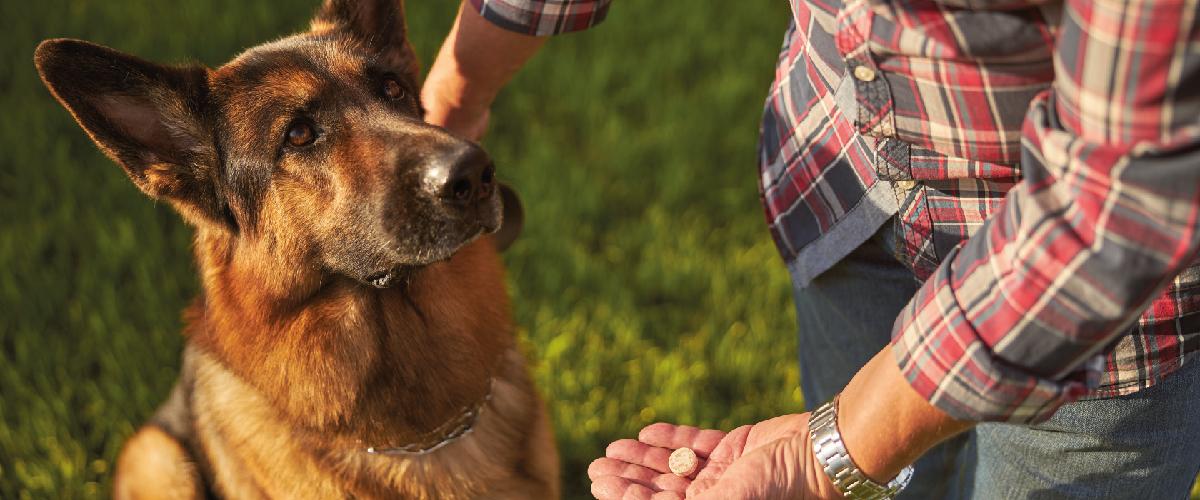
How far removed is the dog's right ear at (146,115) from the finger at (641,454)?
1.05 m

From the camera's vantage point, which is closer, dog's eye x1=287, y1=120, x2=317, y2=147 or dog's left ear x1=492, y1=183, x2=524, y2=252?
dog's eye x1=287, y1=120, x2=317, y2=147

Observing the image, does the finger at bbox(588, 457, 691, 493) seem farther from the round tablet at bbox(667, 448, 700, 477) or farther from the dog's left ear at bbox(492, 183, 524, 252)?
the dog's left ear at bbox(492, 183, 524, 252)

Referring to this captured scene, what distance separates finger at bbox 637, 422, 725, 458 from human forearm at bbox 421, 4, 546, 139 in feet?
3.27

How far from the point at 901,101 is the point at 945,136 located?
94mm

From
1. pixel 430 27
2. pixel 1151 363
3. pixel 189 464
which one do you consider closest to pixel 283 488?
pixel 189 464

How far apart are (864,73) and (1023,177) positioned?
1.03 feet

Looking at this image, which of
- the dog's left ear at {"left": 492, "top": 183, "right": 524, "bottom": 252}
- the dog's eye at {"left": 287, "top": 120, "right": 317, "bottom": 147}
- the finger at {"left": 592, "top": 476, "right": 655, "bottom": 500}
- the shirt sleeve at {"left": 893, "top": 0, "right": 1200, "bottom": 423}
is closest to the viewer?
the shirt sleeve at {"left": 893, "top": 0, "right": 1200, "bottom": 423}

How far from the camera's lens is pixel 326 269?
215cm

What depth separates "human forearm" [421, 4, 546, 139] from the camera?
2281 mm

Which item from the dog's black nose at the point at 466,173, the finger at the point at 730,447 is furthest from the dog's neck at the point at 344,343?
the finger at the point at 730,447

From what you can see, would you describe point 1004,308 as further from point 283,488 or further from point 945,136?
point 283,488

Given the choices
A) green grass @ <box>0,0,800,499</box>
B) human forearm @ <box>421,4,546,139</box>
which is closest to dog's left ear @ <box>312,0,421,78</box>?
human forearm @ <box>421,4,546,139</box>

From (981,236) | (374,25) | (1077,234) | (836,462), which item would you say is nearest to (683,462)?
(836,462)

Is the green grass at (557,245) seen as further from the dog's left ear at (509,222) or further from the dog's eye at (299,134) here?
the dog's eye at (299,134)
